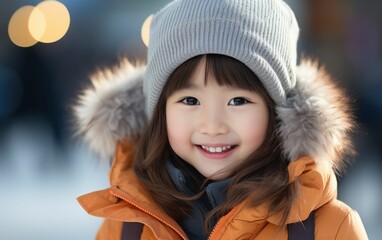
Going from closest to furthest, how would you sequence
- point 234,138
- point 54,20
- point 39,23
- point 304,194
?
1. point 304,194
2. point 234,138
3. point 54,20
4. point 39,23

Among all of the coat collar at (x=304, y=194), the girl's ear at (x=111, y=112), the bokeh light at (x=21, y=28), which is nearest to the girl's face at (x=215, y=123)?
the coat collar at (x=304, y=194)

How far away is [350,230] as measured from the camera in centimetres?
195

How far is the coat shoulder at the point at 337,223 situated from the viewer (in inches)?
76.6

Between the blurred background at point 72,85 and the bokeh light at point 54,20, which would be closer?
the blurred background at point 72,85

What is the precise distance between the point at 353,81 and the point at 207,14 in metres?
5.20

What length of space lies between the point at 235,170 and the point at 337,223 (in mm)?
368

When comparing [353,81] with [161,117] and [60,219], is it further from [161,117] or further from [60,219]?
[161,117]

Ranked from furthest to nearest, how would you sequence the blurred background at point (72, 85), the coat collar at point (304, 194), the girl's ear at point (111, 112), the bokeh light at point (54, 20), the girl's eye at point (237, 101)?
1. the bokeh light at point (54, 20)
2. the blurred background at point (72, 85)
3. the girl's ear at point (111, 112)
4. the girl's eye at point (237, 101)
5. the coat collar at point (304, 194)

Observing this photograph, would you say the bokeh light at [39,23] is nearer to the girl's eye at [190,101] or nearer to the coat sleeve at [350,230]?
the girl's eye at [190,101]

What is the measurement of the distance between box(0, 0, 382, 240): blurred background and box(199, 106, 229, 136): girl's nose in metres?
2.46

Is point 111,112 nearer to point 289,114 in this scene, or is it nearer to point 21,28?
point 289,114

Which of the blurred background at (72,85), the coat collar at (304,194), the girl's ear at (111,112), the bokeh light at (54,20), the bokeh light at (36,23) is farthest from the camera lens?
the bokeh light at (36,23)

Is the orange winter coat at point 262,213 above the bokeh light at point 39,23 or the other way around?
the other way around

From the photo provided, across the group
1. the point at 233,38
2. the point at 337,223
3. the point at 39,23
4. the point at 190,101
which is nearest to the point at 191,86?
the point at 190,101
